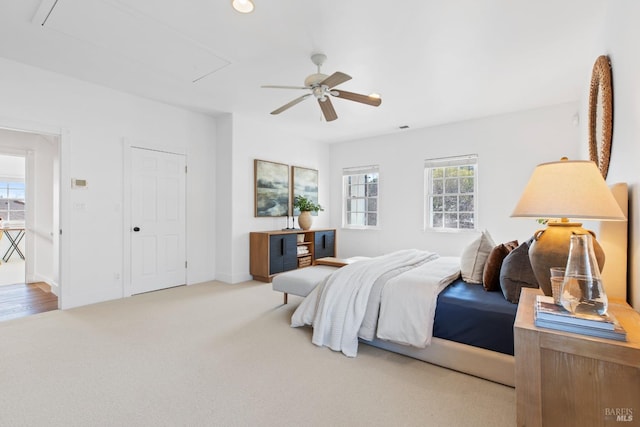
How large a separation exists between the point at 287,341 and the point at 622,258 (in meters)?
2.36

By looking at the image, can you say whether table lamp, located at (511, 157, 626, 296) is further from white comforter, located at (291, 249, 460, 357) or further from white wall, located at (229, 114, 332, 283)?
white wall, located at (229, 114, 332, 283)

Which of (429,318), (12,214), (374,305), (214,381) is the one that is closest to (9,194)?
(12,214)

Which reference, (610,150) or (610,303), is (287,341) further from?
(610,150)

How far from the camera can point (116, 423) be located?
1.70 metres

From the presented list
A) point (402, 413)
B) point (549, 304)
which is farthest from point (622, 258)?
point (402, 413)

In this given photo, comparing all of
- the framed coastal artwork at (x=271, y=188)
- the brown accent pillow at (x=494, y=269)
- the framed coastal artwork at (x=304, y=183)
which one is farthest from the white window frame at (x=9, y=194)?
the brown accent pillow at (x=494, y=269)

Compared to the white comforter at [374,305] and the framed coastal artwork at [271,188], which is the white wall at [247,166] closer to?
the framed coastal artwork at [271,188]

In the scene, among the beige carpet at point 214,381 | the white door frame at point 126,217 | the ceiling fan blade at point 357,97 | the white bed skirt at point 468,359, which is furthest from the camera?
the white door frame at point 126,217

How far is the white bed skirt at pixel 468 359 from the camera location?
202cm

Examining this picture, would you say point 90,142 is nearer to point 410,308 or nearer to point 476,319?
point 410,308

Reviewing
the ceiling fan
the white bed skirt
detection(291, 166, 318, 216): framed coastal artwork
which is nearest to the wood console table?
detection(291, 166, 318, 216): framed coastal artwork

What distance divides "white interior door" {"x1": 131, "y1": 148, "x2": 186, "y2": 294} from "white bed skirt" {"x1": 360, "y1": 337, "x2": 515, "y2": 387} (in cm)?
366

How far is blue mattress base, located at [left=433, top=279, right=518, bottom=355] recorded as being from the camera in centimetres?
203

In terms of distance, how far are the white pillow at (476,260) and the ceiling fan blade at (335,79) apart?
1866mm
